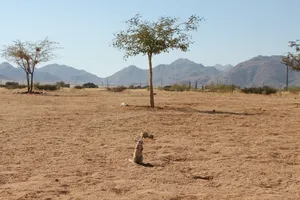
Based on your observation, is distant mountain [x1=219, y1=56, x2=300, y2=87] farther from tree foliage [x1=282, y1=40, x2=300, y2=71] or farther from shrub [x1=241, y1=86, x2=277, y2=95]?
tree foliage [x1=282, y1=40, x2=300, y2=71]

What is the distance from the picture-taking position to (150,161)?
802 centimetres

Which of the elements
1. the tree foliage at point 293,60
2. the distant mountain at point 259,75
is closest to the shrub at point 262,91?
the tree foliage at point 293,60

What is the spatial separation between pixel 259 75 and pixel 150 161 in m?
153

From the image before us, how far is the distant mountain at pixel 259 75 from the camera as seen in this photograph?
144 meters

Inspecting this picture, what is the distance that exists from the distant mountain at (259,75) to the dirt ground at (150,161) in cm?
12808

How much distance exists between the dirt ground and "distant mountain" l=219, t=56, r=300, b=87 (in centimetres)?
12808

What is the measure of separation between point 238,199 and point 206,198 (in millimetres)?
394

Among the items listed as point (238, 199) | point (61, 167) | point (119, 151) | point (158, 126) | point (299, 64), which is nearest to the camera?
point (238, 199)

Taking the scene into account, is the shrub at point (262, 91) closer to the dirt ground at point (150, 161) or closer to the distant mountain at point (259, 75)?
the dirt ground at point (150, 161)

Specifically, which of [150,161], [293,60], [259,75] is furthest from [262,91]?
[259,75]

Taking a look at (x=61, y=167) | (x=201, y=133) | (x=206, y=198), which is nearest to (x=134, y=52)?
(x=201, y=133)

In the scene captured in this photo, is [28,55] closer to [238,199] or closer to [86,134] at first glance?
[86,134]

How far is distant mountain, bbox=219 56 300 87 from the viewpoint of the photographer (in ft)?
473

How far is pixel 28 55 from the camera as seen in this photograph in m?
38.4
